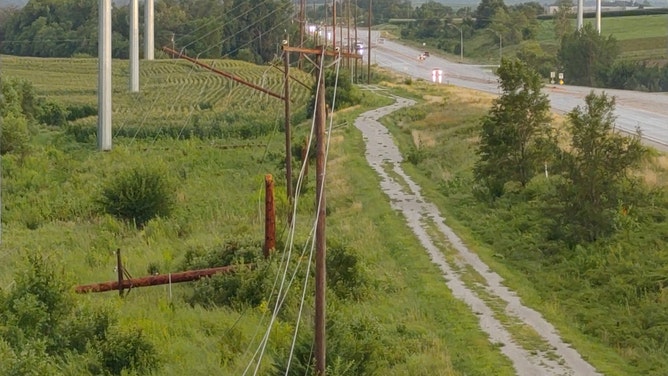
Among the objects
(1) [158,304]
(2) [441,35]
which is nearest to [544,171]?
(1) [158,304]

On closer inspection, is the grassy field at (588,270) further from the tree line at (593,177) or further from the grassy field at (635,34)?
the grassy field at (635,34)

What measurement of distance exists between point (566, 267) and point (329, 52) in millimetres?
11506

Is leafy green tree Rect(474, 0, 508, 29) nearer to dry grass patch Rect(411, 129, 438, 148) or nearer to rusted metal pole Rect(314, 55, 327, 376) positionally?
dry grass patch Rect(411, 129, 438, 148)

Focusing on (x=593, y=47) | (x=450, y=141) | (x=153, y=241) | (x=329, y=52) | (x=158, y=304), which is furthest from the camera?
(x=593, y=47)

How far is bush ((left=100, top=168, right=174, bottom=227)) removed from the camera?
38844mm

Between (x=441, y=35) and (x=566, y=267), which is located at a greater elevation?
(x=441, y=35)

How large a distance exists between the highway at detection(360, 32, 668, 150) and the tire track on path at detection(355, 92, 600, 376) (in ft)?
25.1

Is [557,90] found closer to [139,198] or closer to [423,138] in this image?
[423,138]

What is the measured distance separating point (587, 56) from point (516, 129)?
63.4 meters

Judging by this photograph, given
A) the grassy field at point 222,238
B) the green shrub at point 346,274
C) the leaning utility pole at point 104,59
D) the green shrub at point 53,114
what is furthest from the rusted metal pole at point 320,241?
the green shrub at point 53,114

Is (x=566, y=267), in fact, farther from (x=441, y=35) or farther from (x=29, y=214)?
(x=441, y=35)

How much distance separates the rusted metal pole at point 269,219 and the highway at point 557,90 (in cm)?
1413

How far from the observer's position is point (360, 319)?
59.2ft

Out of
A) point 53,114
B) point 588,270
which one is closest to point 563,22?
point 53,114
